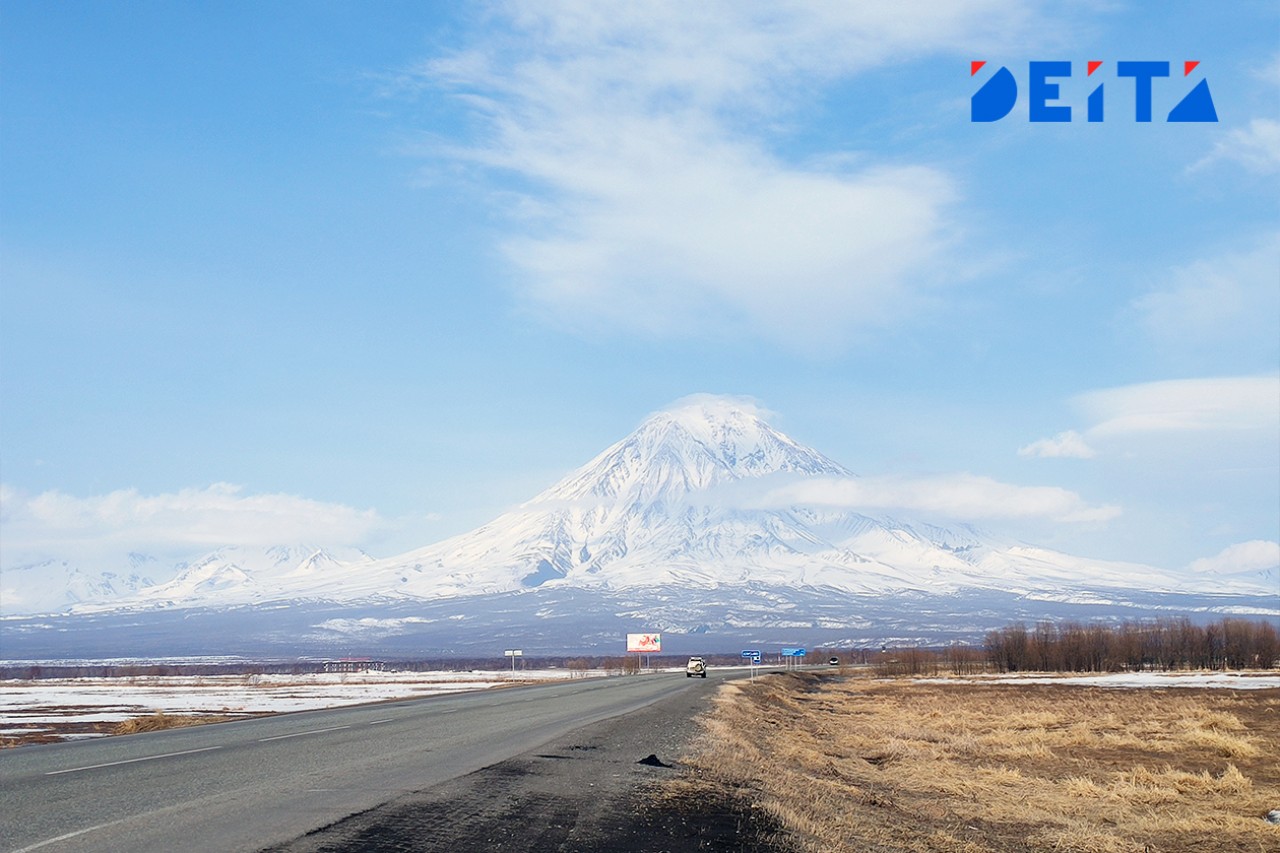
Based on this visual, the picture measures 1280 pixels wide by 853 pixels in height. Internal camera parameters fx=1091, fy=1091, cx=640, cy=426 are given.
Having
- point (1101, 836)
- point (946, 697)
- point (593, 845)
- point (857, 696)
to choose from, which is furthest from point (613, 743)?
point (857, 696)

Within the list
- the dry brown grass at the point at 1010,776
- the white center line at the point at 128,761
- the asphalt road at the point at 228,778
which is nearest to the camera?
the asphalt road at the point at 228,778

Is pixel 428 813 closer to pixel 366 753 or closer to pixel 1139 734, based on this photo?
pixel 366 753

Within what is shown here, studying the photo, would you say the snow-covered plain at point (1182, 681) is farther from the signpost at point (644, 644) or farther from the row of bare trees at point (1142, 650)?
the signpost at point (644, 644)

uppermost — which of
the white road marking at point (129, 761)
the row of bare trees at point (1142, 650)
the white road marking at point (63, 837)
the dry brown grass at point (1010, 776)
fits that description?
the white road marking at point (63, 837)

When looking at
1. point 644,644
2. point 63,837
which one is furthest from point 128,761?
point 644,644

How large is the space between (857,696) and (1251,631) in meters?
94.1

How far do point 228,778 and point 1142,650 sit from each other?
462 ft

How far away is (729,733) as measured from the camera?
27641 millimetres

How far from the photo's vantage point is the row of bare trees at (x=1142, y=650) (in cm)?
13025

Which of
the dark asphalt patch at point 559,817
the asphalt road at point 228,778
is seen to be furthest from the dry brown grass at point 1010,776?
the asphalt road at point 228,778

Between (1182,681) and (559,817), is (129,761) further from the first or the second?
(1182,681)

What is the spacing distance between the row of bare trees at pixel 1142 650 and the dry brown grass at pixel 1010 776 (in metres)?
92.7

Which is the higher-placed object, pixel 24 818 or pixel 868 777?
pixel 24 818

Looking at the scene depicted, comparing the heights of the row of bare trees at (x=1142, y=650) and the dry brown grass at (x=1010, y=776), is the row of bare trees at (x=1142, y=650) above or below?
below
